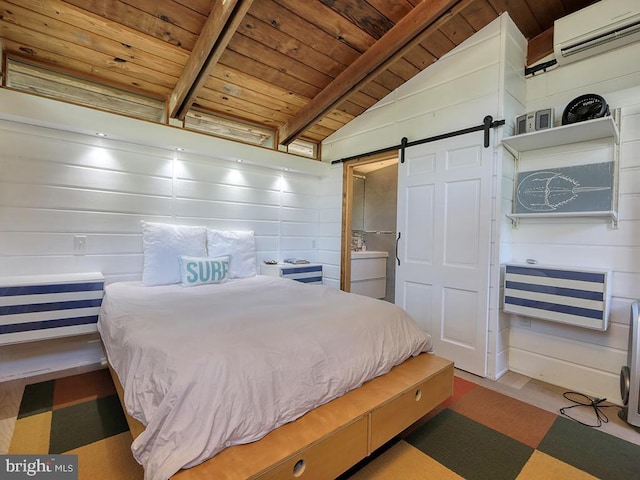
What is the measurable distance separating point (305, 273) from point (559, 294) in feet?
8.26

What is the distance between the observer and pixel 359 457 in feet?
4.71

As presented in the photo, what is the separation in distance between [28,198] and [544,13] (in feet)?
14.9

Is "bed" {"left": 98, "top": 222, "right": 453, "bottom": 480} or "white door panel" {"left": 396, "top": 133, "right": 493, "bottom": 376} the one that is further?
"white door panel" {"left": 396, "top": 133, "right": 493, "bottom": 376}

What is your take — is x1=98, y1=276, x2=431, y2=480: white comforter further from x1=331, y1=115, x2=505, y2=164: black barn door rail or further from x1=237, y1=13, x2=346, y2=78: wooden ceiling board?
x1=237, y1=13, x2=346, y2=78: wooden ceiling board

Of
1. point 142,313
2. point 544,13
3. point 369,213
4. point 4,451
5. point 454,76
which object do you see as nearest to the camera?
point 4,451

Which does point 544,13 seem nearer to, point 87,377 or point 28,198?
point 28,198

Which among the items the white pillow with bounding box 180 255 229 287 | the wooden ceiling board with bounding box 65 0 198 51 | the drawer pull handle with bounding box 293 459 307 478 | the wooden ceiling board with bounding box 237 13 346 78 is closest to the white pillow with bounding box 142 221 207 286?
the white pillow with bounding box 180 255 229 287

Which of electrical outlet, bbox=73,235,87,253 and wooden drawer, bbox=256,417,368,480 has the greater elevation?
electrical outlet, bbox=73,235,87,253

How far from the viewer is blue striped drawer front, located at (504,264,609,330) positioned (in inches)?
87.7

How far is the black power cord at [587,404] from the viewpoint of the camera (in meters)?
2.08

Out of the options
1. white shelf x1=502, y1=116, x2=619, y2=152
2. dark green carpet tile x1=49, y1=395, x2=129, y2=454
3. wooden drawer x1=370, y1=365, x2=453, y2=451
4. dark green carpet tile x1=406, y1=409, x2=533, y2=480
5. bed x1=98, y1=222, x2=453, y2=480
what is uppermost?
white shelf x1=502, y1=116, x2=619, y2=152

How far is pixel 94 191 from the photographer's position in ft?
9.11

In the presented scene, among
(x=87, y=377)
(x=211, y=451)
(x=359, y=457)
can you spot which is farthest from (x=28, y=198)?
(x=359, y=457)

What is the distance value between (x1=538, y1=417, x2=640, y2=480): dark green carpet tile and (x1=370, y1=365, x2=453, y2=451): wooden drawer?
595 millimetres
